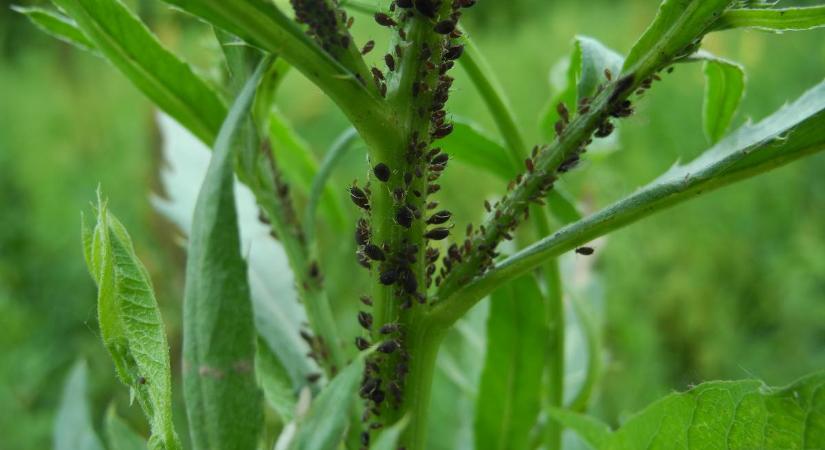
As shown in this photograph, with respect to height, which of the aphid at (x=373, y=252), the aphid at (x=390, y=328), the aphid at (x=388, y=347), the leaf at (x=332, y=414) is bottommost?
the leaf at (x=332, y=414)

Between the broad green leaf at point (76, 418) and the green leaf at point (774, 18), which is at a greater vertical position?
the broad green leaf at point (76, 418)

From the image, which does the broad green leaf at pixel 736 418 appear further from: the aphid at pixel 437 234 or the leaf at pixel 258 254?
the leaf at pixel 258 254

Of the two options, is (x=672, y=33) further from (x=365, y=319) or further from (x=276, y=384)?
(x=276, y=384)

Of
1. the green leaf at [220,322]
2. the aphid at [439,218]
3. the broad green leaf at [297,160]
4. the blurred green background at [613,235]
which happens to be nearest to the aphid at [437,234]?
the aphid at [439,218]

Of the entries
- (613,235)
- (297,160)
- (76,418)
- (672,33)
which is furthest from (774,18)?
(613,235)

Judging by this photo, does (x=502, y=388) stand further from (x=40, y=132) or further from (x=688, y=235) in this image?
(x=40, y=132)

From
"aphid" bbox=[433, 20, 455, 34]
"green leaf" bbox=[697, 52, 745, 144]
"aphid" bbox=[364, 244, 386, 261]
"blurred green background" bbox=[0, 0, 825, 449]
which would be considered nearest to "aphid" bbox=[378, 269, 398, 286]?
"aphid" bbox=[364, 244, 386, 261]
